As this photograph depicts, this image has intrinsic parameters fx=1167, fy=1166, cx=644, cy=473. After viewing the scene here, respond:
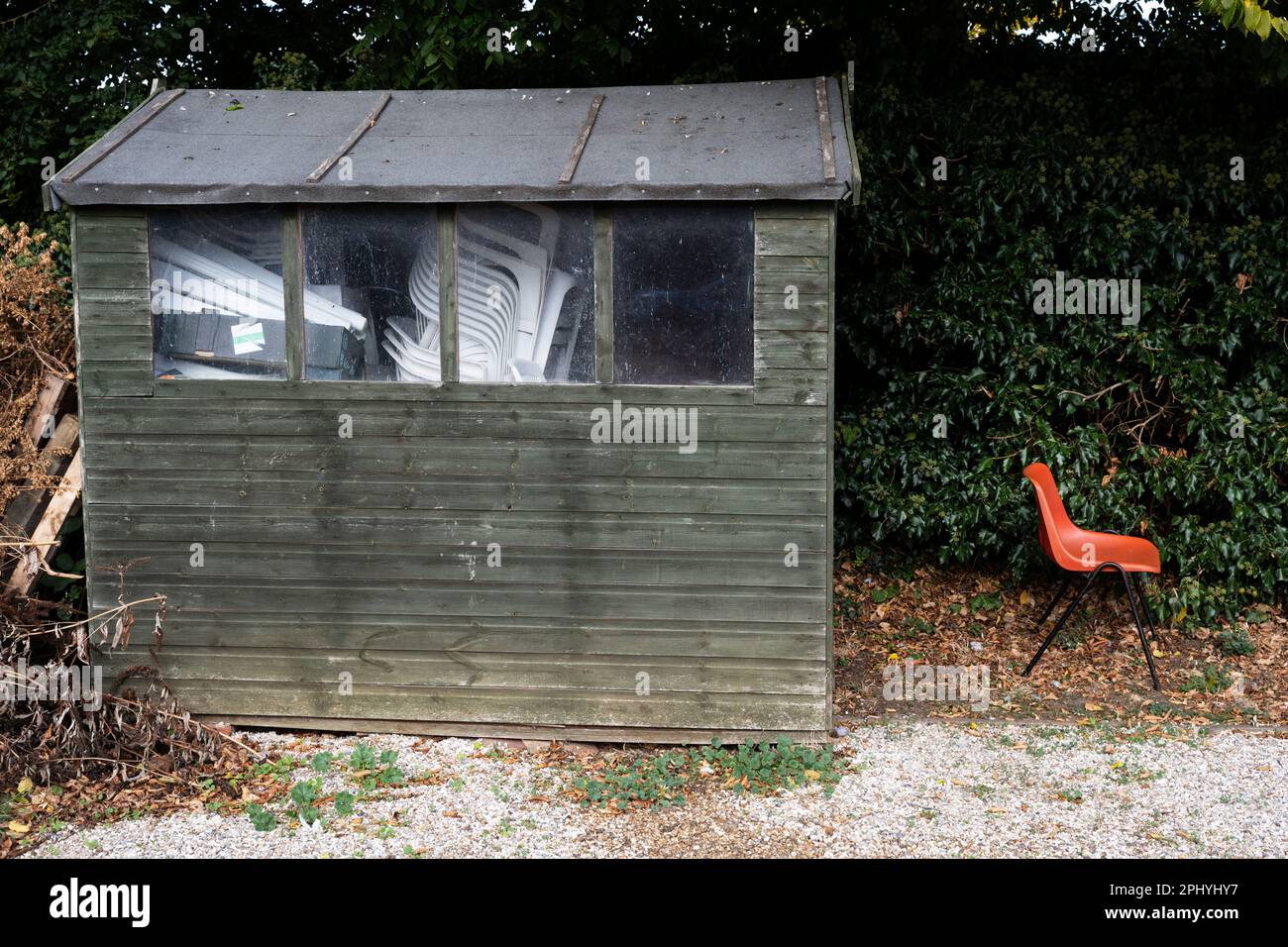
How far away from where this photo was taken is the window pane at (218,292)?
5898 millimetres

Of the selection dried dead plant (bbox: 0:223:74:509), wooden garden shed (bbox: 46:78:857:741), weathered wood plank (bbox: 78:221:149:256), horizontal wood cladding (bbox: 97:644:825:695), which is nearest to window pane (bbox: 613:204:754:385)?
wooden garden shed (bbox: 46:78:857:741)

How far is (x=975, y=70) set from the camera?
26.8 ft

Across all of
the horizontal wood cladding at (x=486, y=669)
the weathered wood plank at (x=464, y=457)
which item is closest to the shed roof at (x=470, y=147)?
the weathered wood plank at (x=464, y=457)

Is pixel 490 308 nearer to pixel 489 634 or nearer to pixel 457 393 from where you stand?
pixel 457 393

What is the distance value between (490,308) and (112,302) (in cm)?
194

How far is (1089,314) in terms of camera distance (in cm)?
778

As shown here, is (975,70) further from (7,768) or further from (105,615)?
(7,768)

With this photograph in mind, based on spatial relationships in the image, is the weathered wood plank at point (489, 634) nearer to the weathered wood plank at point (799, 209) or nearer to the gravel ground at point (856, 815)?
the gravel ground at point (856, 815)

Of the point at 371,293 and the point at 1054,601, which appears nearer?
the point at 371,293

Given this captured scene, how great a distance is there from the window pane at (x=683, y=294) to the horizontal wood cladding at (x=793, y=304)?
75 millimetres

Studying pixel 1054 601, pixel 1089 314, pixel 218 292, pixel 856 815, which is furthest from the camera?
pixel 1089 314

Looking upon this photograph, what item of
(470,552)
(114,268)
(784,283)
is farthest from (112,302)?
(784,283)

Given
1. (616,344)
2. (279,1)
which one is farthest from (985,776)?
(279,1)
